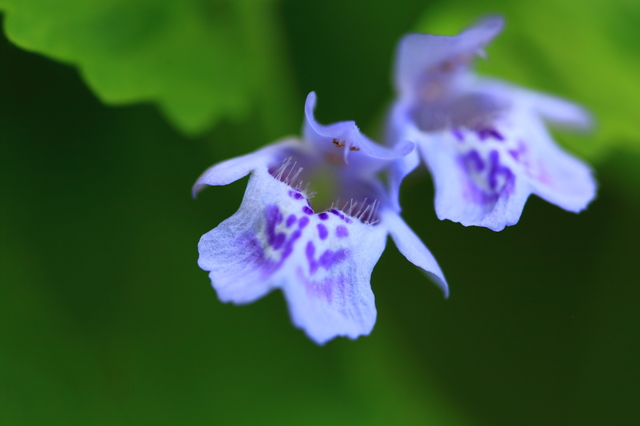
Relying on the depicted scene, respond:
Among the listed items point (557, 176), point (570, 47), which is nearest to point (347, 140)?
point (557, 176)

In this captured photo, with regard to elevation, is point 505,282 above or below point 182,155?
below

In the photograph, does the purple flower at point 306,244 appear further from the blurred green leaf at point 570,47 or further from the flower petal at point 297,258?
the blurred green leaf at point 570,47

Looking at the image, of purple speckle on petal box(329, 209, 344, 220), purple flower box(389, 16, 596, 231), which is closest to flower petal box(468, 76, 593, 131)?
purple flower box(389, 16, 596, 231)

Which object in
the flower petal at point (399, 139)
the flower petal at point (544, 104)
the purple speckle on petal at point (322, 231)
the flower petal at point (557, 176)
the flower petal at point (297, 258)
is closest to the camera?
the flower petal at point (297, 258)

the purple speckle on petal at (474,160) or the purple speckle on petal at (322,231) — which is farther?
the purple speckle on petal at (474,160)

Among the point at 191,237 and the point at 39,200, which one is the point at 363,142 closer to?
the point at 191,237

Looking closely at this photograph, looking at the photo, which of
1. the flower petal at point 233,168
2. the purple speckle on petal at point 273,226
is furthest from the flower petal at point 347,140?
the purple speckle on petal at point 273,226

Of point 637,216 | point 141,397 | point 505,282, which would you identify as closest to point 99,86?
point 141,397
